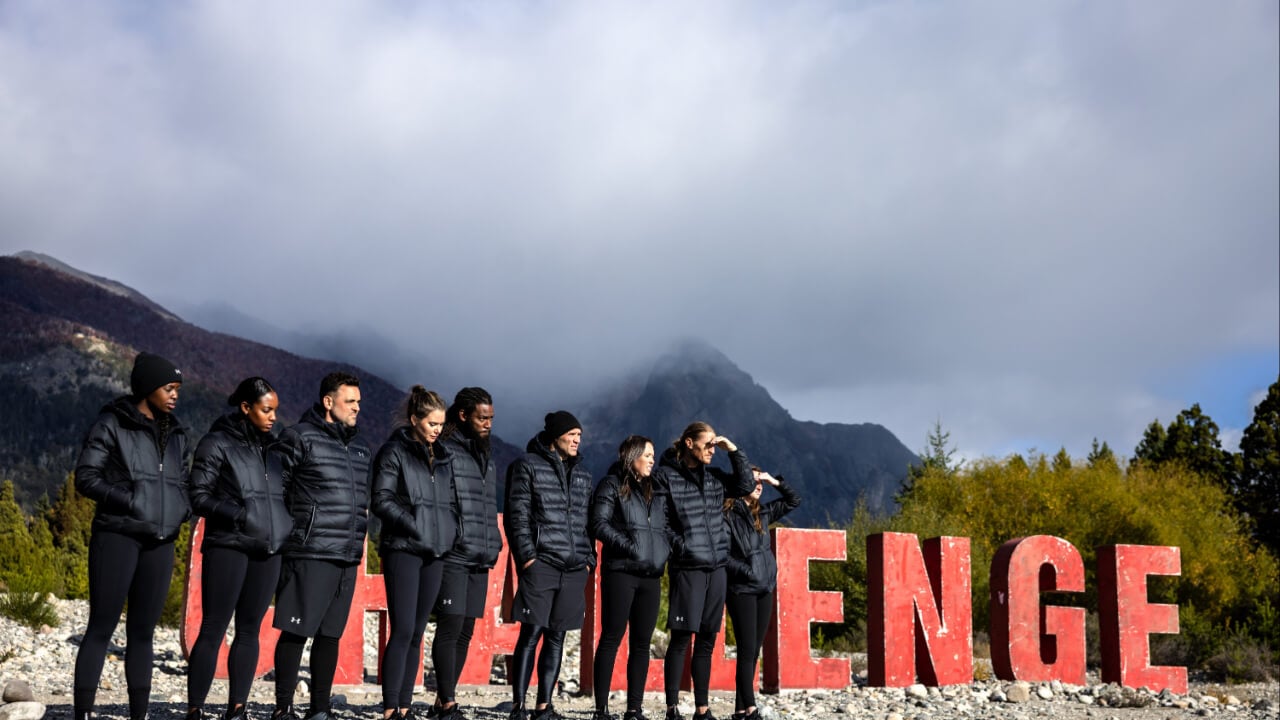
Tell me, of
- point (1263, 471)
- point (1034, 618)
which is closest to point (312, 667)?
point (1034, 618)

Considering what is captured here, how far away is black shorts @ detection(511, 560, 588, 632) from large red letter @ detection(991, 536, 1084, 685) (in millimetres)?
7291

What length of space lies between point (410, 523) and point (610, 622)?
170 cm

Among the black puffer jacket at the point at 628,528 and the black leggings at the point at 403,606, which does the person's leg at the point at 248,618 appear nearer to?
the black leggings at the point at 403,606

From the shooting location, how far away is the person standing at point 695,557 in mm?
8078

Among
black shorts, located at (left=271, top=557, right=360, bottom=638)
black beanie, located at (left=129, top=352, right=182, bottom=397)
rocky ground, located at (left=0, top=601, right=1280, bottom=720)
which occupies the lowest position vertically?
rocky ground, located at (left=0, top=601, right=1280, bottom=720)

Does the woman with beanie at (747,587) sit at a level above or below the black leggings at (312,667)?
above

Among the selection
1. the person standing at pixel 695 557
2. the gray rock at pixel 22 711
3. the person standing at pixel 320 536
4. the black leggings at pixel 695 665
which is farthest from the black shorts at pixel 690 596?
the gray rock at pixel 22 711

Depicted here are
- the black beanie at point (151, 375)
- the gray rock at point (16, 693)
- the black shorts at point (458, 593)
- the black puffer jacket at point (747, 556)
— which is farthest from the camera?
the gray rock at point (16, 693)

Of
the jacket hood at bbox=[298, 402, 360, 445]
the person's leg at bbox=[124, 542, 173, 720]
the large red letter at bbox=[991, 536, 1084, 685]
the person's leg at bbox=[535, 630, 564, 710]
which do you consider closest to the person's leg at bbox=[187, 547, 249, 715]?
the person's leg at bbox=[124, 542, 173, 720]

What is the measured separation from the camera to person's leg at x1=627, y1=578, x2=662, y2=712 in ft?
25.7

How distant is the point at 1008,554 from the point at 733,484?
6.16 meters

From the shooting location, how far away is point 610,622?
777cm

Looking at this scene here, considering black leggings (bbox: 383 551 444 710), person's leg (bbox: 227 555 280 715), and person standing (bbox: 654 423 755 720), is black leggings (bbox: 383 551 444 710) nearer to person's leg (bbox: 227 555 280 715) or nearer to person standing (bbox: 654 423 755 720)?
person's leg (bbox: 227 555 280 715)

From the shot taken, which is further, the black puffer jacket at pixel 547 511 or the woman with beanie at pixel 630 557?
the woman with beanie at pixel 630 557
